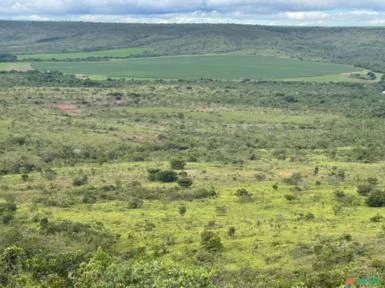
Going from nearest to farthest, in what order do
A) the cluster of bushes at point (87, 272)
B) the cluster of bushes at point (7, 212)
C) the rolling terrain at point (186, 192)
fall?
the cluster of bushes at point (87, 272)
the rolling terrain at point (186, 192)
the cluster of bushes at point (7, 212)

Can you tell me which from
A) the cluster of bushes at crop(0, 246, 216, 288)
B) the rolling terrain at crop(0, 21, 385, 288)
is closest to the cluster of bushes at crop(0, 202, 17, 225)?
the rolling terrain at crop(0, 21, 385, 288)

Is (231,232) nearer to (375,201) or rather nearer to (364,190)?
(375,201)

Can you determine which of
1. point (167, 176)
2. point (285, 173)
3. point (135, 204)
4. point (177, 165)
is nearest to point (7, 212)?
point (135, 204)

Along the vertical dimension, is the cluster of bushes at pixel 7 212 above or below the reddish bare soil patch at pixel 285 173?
above

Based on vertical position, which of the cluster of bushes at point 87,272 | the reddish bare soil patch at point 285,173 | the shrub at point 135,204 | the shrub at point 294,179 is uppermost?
the cluster of bushes at point 87,272

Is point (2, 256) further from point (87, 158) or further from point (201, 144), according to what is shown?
point (201, 144)

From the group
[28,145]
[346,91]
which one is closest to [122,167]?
[28,145]

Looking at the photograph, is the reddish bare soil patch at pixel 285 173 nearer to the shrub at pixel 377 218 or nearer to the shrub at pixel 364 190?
the shrub at pixel 364 190

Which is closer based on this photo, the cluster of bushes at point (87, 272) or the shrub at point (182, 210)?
the cluster of bushes at point (87, 272)

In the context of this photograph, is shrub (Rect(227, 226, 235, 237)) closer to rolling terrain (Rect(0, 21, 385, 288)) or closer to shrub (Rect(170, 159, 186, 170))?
rolling terrain (Rect(0, 21, 385, 288))

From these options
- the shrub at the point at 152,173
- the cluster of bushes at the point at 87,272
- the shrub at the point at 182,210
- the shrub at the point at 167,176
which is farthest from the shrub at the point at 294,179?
the cluster of bushes at the point at 87,272

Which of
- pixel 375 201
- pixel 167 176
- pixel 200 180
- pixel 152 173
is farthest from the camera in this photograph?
pixel 152 173
